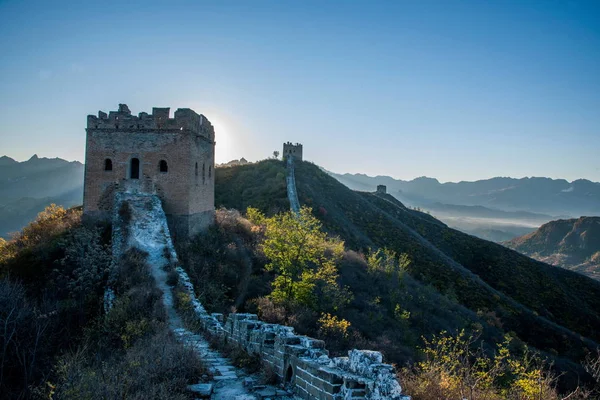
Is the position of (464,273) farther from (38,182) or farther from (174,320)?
(38,182)

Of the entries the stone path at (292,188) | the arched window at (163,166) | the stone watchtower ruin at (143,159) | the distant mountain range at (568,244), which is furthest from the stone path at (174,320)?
the distant mountain range at (568,244)

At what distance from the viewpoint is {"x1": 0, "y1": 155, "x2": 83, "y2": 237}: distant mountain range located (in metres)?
109

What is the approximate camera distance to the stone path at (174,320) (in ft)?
19.5

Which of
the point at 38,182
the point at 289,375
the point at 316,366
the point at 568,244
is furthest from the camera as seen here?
the point at 38,182

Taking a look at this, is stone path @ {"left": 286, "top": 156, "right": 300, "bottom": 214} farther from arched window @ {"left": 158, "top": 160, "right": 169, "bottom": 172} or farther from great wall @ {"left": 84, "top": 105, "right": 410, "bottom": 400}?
great wall @ {"left": 84, "top": 105, "right": 410, "bottom": 400}

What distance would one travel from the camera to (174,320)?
10.9 m

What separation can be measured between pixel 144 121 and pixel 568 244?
143 meters

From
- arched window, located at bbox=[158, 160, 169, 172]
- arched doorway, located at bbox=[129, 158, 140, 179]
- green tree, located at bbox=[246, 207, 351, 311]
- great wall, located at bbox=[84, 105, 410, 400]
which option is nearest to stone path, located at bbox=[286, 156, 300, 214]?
arched window, located at bbox=[158, 160, 169, 172]

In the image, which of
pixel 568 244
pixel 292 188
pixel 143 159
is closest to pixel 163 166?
pixel 143 159

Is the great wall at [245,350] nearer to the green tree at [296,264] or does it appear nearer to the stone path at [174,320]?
the stone path at [174,320]

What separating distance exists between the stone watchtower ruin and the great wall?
94 centimetres

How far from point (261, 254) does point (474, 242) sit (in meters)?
38.9

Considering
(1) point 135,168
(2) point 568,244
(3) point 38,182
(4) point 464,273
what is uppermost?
(3) point 38,182

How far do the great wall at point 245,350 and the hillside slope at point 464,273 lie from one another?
11414 millimetres
